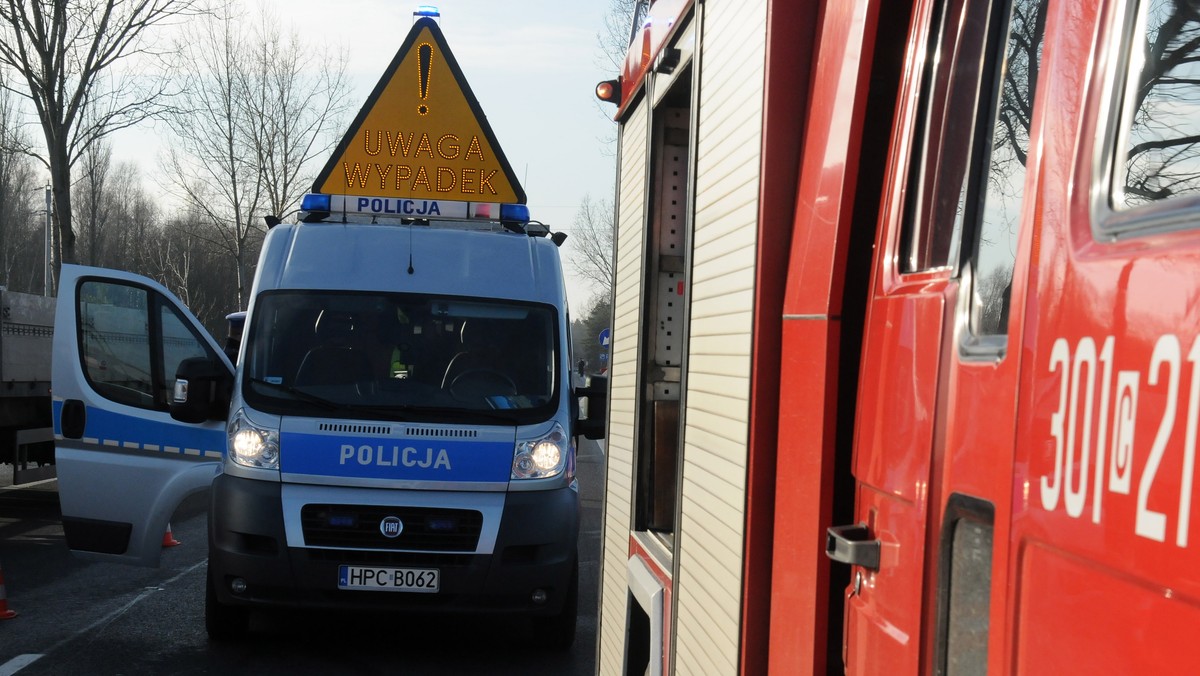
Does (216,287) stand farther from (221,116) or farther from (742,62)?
(742,62)

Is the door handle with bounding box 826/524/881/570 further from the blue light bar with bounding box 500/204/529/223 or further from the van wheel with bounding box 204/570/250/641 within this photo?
the blue light bar with bounding box 500/204/529/223

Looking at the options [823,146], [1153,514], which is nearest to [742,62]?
[823,146]

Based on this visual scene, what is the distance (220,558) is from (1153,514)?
19.4 ft

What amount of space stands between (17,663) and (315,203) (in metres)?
3.05

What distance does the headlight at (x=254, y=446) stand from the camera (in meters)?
6.60

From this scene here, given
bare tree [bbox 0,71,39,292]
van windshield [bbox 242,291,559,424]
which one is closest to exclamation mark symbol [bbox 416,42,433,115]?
van windshield [bbox 242,291,559,424]

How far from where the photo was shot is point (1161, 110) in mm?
1393

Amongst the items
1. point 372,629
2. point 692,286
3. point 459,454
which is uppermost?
point 692,286

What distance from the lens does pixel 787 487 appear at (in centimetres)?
234

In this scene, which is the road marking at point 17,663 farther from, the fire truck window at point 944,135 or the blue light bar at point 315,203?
A: the fire truck window at point 944,135

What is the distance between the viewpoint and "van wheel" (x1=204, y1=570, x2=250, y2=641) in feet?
22.4

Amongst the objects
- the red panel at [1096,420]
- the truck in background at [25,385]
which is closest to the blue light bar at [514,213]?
the truck in background at [25,385]

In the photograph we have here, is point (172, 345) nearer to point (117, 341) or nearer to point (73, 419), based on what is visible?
point (117, 341)

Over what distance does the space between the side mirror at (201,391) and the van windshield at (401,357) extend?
0.18 meters
